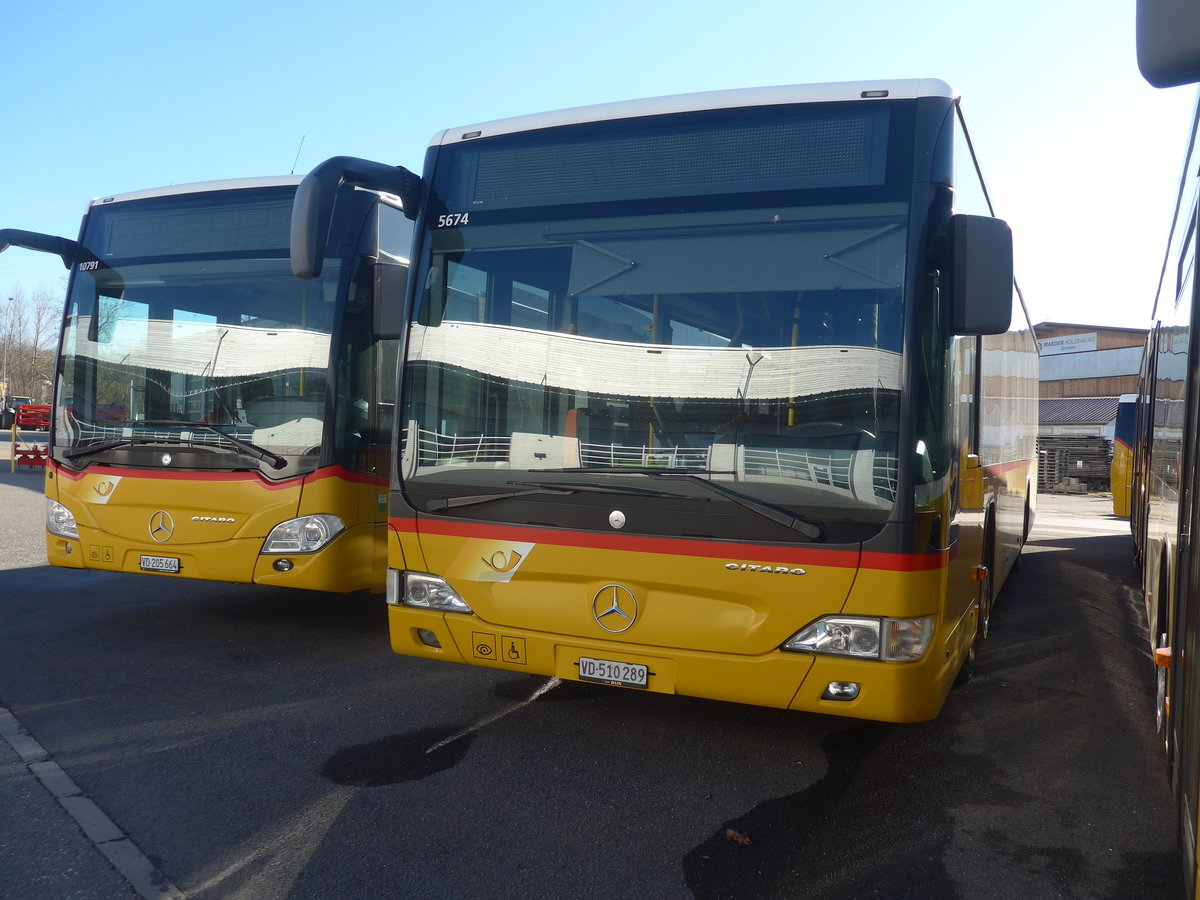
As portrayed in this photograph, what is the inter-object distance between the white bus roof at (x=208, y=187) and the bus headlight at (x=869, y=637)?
4.71m

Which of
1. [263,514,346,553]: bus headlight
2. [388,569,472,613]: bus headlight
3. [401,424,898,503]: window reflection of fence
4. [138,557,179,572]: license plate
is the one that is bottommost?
[138,557,179,572]: license plate

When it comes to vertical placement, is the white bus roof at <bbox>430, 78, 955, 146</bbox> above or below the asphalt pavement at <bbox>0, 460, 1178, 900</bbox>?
above

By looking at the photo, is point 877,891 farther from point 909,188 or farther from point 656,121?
point 656,121

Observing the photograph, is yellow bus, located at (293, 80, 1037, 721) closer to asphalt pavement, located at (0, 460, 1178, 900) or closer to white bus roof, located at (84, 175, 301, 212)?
asphalt pavement, located at (0, 460, 1178, 900)

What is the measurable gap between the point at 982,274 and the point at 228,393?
185 inches

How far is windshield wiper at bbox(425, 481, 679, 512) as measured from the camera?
3977 mm

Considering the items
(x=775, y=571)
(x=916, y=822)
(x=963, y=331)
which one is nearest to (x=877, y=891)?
(x=916, y=822)

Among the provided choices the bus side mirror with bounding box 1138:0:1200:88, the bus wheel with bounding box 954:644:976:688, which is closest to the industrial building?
the bus wheel with bounding box 954:644:976:688

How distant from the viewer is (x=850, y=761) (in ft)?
14.9

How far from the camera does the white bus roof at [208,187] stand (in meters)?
6.39

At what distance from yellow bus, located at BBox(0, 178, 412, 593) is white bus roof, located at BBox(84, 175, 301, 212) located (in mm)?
16

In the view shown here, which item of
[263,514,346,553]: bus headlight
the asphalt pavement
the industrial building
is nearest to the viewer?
the asphalt pavement

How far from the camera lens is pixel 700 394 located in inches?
151

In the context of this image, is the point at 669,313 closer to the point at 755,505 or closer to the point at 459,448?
the point at 755,505
